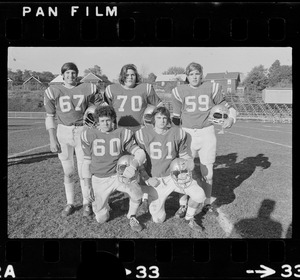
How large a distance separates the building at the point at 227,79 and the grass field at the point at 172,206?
0.39m

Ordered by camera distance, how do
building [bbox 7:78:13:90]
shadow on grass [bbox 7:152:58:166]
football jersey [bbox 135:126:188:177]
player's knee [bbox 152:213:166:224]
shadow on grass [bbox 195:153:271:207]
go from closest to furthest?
1. building [bbox 7:78:13:90]
2. football jersey [bbox 135:126:188:177]
3. player's knee [bbox 152:213:166:224]
4. shadow on grass [bbox 195:153:271:207]
5. shadow on grass [bbox 7:152:58:166]

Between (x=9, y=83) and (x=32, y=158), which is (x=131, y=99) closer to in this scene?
(x=9, y=83)

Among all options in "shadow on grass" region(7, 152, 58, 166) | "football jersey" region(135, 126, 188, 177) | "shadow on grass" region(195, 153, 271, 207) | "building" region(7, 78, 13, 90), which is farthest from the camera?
"shadow on grass" region(7, 152, 58, 166)

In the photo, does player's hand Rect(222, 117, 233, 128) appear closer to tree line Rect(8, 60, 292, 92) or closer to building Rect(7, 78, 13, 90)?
tree line Rect(8, 60, 292, 92)

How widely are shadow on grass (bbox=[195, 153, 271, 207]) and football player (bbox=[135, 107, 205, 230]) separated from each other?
1.11 feet

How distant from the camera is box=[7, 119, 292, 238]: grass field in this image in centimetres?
251

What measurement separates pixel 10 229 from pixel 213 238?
73.2 inches

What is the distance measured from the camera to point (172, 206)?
107 inches

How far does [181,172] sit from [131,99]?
0.81 meters

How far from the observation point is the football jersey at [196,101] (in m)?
2.50

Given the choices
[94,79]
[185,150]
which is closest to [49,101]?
[94,79]

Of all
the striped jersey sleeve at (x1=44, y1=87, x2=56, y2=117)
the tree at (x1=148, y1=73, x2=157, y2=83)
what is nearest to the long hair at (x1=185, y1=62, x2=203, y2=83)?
the tree at (x1=148, y1=73, x2=157, y2=83)
